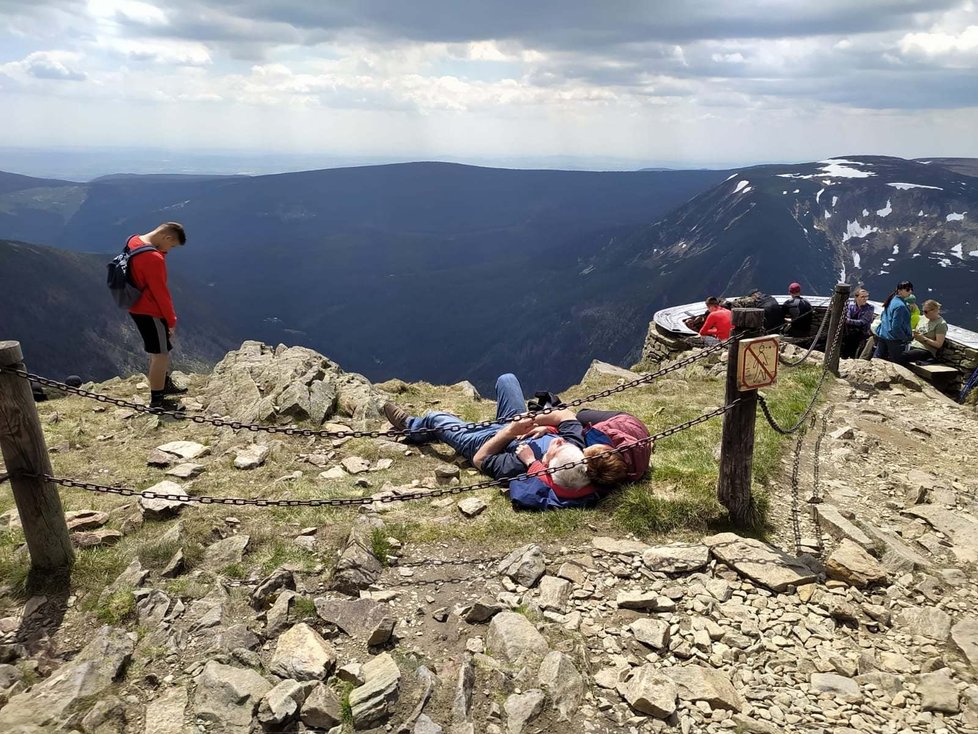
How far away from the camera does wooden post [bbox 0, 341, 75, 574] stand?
4930mm

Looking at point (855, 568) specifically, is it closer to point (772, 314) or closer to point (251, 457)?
point (251, 457)

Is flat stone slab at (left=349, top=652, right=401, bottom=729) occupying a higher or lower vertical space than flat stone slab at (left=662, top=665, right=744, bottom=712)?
higher

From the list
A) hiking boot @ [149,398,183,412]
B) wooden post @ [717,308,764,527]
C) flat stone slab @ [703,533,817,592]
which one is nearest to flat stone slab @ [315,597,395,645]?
flat stone slab @ [703,533,817,592]

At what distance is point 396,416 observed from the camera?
31.9 feet

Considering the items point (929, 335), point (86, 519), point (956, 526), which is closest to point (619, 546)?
point (956, 526)

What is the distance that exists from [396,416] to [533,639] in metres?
5.51

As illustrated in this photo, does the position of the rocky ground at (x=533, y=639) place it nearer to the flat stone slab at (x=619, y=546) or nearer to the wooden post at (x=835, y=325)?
the flat stone slab at (x=619, y=546)

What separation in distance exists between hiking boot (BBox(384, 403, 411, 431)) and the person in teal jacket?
1237 centimetres

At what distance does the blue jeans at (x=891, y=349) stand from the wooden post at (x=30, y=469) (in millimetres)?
16994

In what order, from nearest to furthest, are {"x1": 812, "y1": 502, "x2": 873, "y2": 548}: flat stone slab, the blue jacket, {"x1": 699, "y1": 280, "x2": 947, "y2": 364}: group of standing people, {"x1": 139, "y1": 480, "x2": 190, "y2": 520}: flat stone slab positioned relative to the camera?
{"x1": 812, "y1": 502, "x2": 873, "y2": 548}: flat stone slab
{"x1": 139, "y1": 480, "x2": 190, "y2": 520}: flat stone slab
the blue jacket
{"x1": 699, "y1": 280, "x2": 947, "y2": 364}: group of standing people

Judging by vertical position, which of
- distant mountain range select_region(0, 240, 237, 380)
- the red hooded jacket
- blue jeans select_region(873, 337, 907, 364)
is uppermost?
the red hooded jacket

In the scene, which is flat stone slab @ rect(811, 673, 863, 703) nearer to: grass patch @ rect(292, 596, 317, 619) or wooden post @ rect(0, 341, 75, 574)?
grass patch @ rect(292, 596, 317, 619)

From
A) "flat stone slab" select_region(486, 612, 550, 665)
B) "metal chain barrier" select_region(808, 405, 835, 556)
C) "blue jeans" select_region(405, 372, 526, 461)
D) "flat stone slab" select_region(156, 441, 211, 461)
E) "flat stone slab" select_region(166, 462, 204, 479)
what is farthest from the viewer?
"flat stone slab" select_region(156, 441, 211, 461)

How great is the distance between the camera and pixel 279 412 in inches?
406
